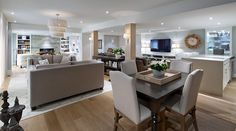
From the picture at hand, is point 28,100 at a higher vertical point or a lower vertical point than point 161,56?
lower

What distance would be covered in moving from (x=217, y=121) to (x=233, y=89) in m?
2.83

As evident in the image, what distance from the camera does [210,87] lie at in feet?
13.9

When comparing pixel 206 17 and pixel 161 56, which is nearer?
pixel 206 17

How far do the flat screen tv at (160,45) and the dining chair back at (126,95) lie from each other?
26.8 feet

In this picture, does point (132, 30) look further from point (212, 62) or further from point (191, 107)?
point (191, 107)

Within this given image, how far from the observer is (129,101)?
176cm

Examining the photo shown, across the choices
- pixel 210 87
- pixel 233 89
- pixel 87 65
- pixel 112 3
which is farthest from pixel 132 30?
pixel 233 89

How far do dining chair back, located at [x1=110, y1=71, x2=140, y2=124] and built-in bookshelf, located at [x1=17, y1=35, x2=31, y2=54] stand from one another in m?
11.7

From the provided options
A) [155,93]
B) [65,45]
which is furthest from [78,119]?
[65,45]

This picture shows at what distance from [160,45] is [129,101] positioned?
8.66m

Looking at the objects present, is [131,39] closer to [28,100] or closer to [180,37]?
[28,100]

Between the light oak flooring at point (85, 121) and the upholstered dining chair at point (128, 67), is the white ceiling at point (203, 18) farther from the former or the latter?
the light oak flooring at point (85, 121)

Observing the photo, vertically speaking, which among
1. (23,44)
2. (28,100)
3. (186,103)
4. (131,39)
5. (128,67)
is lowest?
(28,100)

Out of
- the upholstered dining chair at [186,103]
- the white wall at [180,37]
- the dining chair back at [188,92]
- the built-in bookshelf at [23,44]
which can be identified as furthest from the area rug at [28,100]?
the built-in bookshelf at [23,44]
